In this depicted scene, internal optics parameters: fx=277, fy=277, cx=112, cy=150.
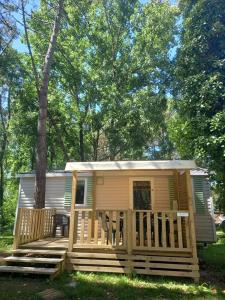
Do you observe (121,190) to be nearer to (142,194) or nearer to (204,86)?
(142,194)

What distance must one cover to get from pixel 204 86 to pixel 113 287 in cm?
489

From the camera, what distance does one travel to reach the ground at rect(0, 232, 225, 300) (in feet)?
15.2

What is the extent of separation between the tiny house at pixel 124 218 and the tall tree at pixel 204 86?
76 cm

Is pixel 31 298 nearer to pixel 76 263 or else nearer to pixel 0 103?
pixel 76 263

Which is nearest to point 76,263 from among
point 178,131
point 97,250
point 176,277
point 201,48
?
point 97,250

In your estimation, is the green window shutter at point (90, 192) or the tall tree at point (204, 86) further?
the green window shutter at point (90, 192)

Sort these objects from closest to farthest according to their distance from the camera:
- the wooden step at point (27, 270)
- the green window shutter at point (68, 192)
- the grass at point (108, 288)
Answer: the grass at point (108, 288) < the wooden step at point (27, 270) < the green window shutter at point (68, 192)

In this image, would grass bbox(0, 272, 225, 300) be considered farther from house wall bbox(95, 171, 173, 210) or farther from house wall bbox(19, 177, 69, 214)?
house wall bbox(19, 177, 69, 214)

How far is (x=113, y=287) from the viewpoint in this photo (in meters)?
5.09

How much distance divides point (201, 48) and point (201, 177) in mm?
5441

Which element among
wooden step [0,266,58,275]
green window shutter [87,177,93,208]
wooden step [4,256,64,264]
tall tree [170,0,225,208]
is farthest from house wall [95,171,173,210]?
wooden step [0,266,58,275]

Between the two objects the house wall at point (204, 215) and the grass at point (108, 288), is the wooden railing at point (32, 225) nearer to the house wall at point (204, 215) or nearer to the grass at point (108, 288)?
the grass at point (108, 288)

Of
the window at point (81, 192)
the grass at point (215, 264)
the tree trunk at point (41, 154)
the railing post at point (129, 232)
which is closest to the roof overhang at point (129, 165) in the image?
the railing post at point (129, 232)

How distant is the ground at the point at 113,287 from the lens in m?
4.63
